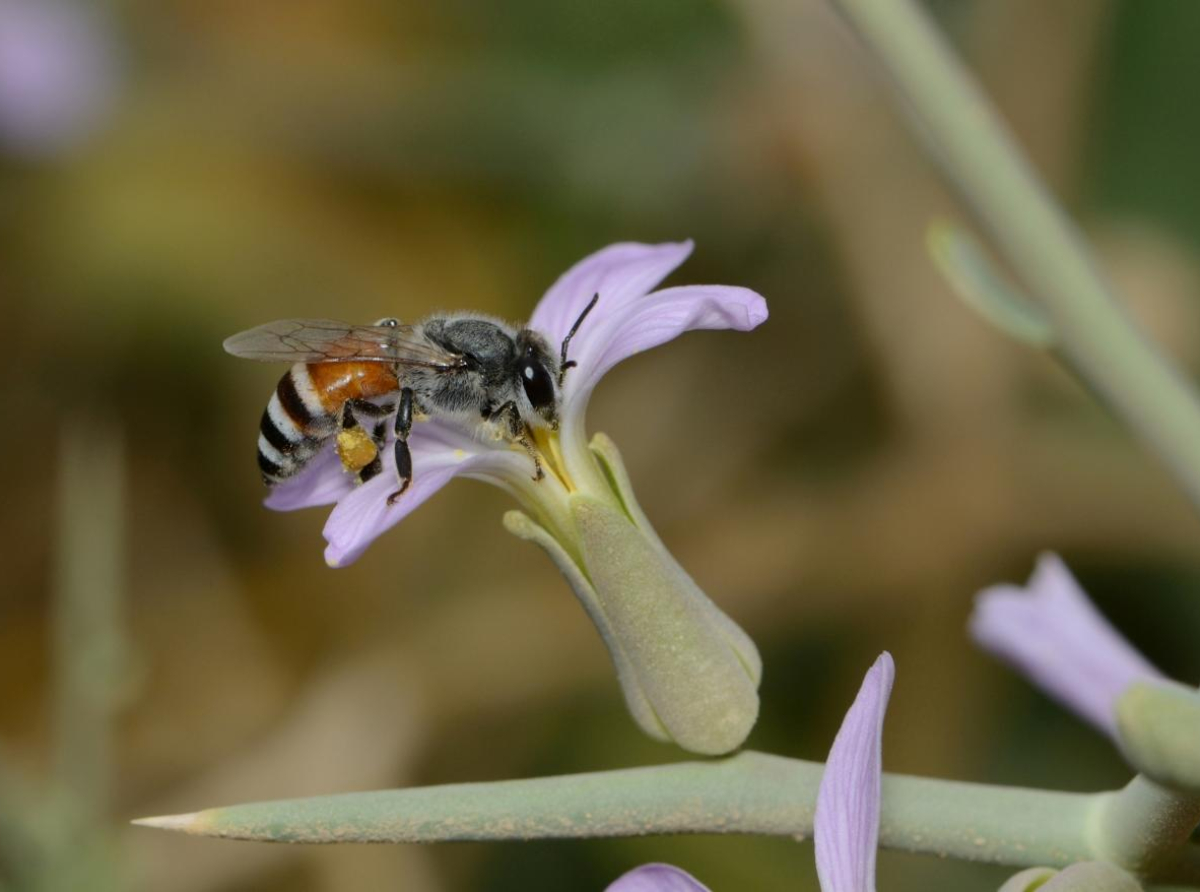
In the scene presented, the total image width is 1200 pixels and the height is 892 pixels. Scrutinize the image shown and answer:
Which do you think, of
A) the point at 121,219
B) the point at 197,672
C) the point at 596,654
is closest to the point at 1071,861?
the point at 596,654

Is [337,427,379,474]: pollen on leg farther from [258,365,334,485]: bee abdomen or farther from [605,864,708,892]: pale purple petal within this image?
[605,864,708,892]: pale purple petal

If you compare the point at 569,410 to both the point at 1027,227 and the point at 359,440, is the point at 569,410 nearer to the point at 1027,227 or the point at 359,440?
the point at 359,440

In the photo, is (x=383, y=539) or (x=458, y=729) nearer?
(x=458, y=729)

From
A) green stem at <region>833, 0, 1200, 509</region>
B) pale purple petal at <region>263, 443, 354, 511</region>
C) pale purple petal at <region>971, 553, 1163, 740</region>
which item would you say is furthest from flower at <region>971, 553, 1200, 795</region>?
pale purple petal at <region>263, 443, 354, 511</region>

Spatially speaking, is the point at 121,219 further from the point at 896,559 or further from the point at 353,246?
the point at 896,559

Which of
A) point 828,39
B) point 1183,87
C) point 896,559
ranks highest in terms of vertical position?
point 828,39

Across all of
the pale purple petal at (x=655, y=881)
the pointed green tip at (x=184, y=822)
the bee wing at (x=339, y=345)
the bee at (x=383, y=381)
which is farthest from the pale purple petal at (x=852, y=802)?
the bee wing at (x=339, y=345)

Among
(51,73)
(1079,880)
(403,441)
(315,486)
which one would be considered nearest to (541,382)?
(403,441)
